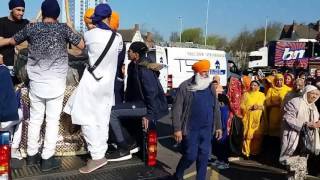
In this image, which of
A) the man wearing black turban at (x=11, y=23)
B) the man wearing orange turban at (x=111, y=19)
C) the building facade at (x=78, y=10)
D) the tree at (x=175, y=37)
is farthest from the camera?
the tree at (x=175, y=37)

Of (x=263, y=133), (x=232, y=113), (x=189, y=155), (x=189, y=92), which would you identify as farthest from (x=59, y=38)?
(x=263, y=133)

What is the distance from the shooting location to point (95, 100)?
13.9ft

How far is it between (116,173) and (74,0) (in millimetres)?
2530

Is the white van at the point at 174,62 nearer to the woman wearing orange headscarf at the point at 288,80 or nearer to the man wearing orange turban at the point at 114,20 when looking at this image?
the woman wearing orange headscarf at the point at 288,80

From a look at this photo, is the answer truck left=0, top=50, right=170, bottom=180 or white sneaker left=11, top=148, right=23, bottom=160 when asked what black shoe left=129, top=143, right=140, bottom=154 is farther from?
white sneaker left=11, top=148, right=23, bottom=160

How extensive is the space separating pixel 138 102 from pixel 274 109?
156 inches

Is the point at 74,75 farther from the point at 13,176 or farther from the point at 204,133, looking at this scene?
the point at 204,133

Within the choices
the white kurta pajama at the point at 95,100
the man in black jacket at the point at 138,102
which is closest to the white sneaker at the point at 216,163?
the man in black jacket at the point at 138,102

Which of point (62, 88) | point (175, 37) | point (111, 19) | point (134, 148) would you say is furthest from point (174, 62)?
point (175, 37)

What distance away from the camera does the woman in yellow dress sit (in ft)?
26.6

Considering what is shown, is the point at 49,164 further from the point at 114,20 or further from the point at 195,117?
the point at 195,117

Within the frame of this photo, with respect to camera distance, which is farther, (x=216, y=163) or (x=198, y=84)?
(x=216, y=163)

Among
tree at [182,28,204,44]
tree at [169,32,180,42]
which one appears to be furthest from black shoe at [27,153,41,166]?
tree at [182,28,204,44]

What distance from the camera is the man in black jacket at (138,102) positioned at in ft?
15.0
